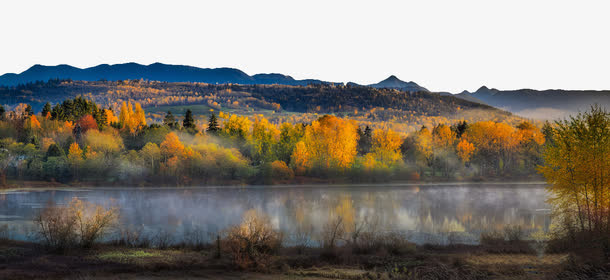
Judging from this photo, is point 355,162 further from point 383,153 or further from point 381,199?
point 381,199

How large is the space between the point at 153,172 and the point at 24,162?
21443mm

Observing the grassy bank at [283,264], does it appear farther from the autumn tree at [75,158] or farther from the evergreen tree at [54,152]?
the evergreen tree at [54,152]

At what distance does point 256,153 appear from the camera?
90.2m

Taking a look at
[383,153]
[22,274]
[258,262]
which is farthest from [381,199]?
[22,274]

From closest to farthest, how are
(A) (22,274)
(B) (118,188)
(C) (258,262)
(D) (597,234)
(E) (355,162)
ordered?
1. (A) (22,274)
2. (C) (258,262)
3. (D) (597,234)
4. (B) (118,188)
5. (E) (355,162)

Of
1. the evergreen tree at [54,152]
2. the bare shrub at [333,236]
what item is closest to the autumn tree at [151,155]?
the evergreen tree at [54,152]

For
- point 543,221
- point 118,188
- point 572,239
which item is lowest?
point 118,188

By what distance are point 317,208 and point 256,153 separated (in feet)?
139

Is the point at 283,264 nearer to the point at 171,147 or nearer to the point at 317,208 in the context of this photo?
the point at 317,208

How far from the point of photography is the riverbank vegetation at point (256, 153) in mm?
80562

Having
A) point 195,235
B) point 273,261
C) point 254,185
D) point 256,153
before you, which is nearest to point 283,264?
point 273,261

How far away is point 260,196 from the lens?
63.9m

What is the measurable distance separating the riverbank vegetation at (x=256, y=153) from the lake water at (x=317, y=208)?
5.66 meters

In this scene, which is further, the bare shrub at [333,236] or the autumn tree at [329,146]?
the autumn tree at [329,146]
